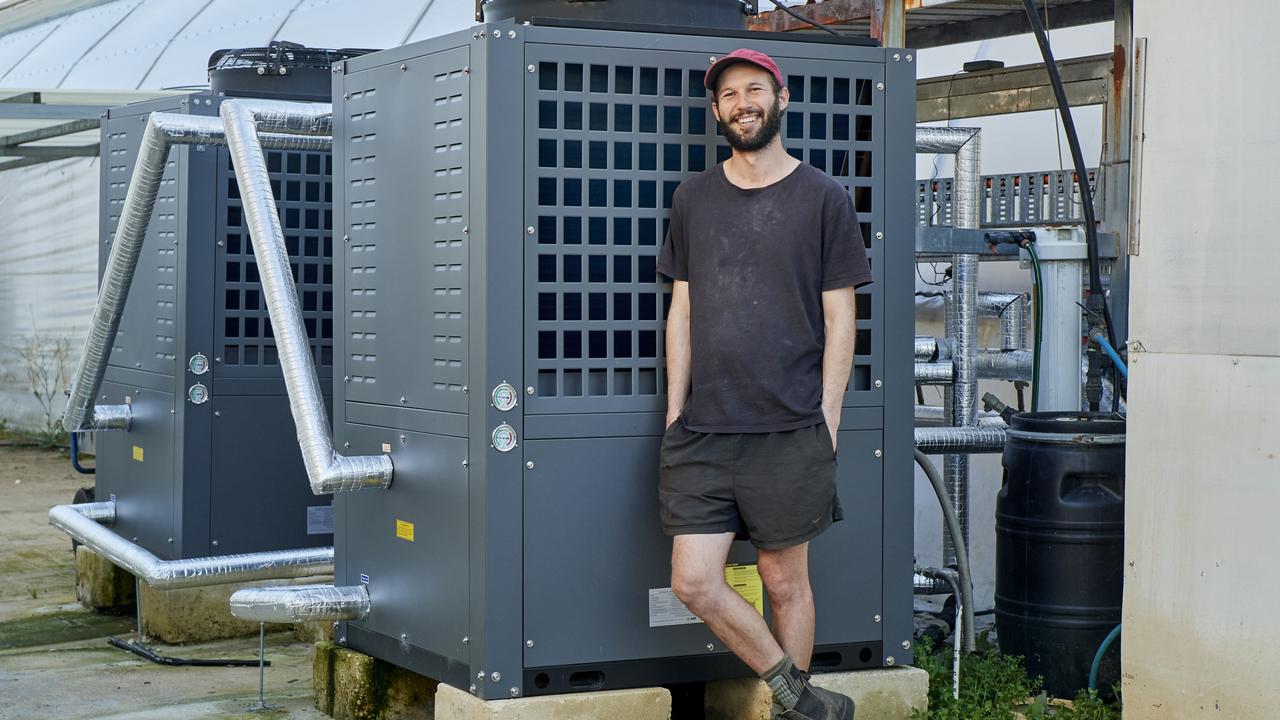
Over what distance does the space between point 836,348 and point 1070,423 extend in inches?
45.1

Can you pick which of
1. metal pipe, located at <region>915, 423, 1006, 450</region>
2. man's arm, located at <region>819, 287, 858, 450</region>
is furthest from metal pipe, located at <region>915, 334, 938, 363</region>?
man's arm, located at <region>819, 287, 858, 450</region>

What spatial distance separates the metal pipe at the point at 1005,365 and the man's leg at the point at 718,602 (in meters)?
2.70

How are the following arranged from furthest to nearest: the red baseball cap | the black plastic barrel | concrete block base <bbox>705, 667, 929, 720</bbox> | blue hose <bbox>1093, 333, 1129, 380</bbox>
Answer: blue hose <bbox>1093, 333, 1129, 380</bbox>, the black plastic barrel, concrete block base <bbox>705, 667, 929, 720</bbox>, the red baseball cap

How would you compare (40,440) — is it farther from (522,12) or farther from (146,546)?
(522,12)

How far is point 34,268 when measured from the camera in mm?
13500

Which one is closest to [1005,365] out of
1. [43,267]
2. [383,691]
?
[383,691]

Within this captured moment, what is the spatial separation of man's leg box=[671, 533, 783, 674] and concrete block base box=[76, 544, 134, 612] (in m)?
3.22

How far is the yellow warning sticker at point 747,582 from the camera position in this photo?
12.4ft

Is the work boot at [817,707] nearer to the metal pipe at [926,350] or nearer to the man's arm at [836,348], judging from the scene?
the man's arm at [836,348]

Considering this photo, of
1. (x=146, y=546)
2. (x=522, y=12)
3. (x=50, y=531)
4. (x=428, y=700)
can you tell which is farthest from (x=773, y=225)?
(x=50, y=531)

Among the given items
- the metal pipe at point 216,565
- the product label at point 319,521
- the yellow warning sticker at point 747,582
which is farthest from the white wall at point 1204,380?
the product label at point 319,521

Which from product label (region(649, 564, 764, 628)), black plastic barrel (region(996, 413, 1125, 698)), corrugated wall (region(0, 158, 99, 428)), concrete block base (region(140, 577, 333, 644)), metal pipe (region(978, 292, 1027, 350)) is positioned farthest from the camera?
corrugated wall (region(0, 158, 99, 428))

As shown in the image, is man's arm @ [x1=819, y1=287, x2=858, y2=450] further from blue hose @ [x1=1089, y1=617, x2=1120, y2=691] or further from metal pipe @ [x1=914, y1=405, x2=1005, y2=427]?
metal pipe @ [x1=914, y1=405, x2=1005, y2=427]

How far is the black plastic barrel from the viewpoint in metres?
4.25
